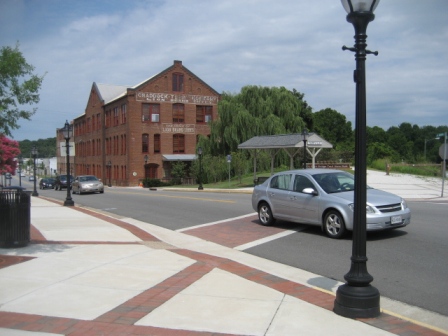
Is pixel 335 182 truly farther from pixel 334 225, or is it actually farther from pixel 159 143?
pixel 159 143

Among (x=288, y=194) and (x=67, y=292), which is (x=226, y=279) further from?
(x=288, y=194)

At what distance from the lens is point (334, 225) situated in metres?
10.5

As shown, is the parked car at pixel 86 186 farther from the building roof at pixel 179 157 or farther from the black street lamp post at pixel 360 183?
the black street lamp post at pixel 360 183

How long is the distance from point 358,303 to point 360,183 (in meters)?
1.37

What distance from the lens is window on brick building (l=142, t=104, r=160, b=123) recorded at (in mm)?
57438

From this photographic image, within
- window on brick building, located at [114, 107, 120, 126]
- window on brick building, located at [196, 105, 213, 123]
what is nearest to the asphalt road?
window on brick building, located at [196, 105, 213, 123]

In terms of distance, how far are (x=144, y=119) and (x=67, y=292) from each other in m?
52.4

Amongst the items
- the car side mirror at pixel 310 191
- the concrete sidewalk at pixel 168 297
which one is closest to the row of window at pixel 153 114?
the car side mirror at pixel 310 191

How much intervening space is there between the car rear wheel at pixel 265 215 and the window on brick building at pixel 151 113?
46162 mm

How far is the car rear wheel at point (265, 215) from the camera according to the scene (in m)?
12.8

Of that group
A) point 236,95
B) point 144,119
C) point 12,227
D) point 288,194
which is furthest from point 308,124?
point 12,227

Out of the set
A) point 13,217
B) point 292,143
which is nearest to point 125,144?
point 292,143

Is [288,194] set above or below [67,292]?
above

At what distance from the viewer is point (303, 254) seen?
9203 mm
